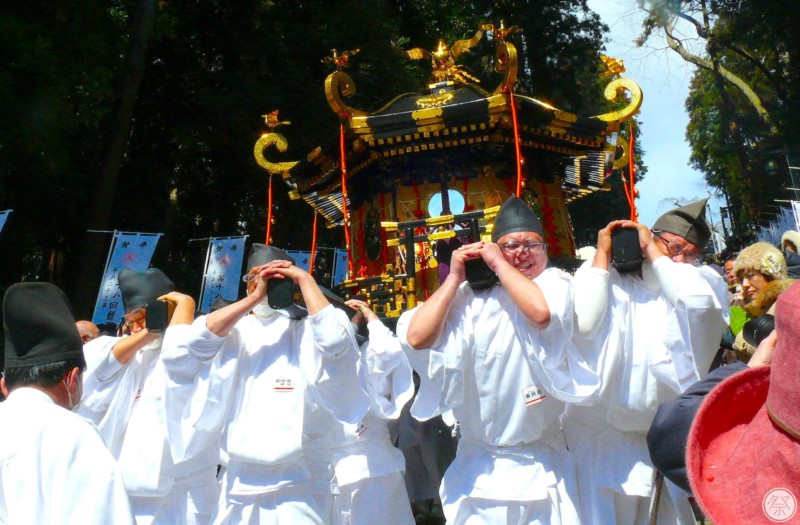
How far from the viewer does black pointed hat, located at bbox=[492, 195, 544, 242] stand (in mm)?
4520

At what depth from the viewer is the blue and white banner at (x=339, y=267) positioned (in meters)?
17.4

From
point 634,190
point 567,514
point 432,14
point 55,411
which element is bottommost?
point 567,514

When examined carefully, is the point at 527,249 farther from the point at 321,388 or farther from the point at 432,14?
the point at 432,14

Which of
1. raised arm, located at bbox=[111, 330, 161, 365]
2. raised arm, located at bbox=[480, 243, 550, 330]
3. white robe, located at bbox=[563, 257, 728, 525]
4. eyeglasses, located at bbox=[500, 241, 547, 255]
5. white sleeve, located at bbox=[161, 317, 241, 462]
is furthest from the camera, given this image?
raised arm, located at bbox=[111, 330, 161, 365]

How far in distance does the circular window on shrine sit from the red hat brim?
8204 mm

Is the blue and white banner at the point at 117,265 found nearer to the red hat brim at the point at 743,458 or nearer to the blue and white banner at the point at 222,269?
the blue and white banner at the point at 222,269

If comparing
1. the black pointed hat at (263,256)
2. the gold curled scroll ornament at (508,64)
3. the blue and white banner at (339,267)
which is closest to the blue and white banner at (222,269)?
the blue and white banner at (339,267)

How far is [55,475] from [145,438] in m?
2.58

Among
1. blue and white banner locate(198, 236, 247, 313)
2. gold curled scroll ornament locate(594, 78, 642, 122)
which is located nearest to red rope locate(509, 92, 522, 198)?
gold curled scroll ornament locate(594, 78, 642, 122)

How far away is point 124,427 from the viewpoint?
17.6 feet

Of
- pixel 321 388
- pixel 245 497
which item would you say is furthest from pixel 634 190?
pixel 245 497

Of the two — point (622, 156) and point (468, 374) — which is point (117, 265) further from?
point (468, 374)

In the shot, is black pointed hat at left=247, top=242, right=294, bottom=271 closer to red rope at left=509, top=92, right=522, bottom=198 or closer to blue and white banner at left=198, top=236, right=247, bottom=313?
red rope at left=509, top=92, right=522, bottom=198

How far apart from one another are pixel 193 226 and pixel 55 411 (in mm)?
16850
